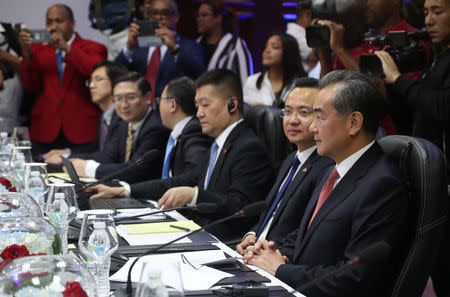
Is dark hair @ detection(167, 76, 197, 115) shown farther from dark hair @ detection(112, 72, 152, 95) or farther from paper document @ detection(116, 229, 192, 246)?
paper document @ detection(116, 229, 192, 246)

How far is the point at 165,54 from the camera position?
5.12m

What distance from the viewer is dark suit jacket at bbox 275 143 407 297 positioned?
1.92 metres

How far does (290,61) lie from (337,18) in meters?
1.58

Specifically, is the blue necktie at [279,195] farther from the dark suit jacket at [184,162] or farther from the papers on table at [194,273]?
the dark suit jacket at [184,162]

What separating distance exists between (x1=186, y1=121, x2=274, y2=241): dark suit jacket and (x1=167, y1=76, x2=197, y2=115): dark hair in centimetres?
75

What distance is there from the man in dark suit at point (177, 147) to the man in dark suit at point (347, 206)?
1304 mm

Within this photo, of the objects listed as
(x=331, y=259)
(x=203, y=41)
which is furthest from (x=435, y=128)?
(x=203, y=41)

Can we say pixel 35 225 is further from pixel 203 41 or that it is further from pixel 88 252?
pixel 203 41

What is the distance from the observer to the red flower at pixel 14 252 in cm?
146

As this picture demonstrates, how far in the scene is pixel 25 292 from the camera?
1.14 meters

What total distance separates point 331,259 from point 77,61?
12.4ft

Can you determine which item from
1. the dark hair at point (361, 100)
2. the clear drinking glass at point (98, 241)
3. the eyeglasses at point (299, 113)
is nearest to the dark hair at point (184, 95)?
the eyeglasses at point (299, 113)

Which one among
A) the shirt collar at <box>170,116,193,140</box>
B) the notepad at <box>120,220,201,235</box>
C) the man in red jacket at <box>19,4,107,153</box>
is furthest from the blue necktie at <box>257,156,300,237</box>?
the man in red jacket at <box>19,4,107,153</box>

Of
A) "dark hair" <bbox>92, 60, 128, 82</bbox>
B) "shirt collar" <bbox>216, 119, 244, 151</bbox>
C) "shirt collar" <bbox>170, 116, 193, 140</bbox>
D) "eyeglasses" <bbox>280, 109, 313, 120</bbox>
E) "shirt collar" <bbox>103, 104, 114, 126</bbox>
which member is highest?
"eyeglasses" <bbox>280, 109, 313, 120</bbox>
